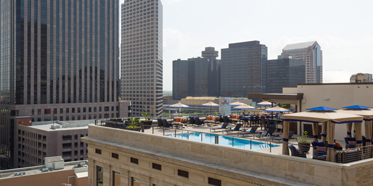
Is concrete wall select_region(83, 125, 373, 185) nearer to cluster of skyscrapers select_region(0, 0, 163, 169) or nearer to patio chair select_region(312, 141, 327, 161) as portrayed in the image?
patio chair select_region(312, 141, 327, 161)

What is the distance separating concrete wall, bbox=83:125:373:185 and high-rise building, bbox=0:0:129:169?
3842 inches

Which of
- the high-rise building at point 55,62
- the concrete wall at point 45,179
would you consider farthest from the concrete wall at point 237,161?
the high-rise building at point 55,62

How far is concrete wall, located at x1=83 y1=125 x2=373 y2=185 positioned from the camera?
10.3 metres

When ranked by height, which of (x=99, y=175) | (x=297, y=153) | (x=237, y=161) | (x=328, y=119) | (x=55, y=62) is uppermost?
Answer: (x=55, y=62)

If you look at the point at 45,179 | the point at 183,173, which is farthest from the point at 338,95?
the point at 45,179

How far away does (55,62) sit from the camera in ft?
361

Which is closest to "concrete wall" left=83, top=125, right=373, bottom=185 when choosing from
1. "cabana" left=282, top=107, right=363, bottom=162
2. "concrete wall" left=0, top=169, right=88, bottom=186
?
"cabana" left=282, top=107, right=363, bottom=162

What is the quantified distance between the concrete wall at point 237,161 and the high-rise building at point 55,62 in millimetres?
97581

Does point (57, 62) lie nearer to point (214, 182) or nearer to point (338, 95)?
point (338, 95)

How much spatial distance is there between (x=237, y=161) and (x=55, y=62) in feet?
368

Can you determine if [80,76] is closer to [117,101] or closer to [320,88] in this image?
[117,101]

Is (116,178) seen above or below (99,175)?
above

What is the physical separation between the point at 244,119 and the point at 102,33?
111 meters

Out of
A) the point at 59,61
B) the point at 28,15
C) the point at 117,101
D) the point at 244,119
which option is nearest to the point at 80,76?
the point at 59,61
